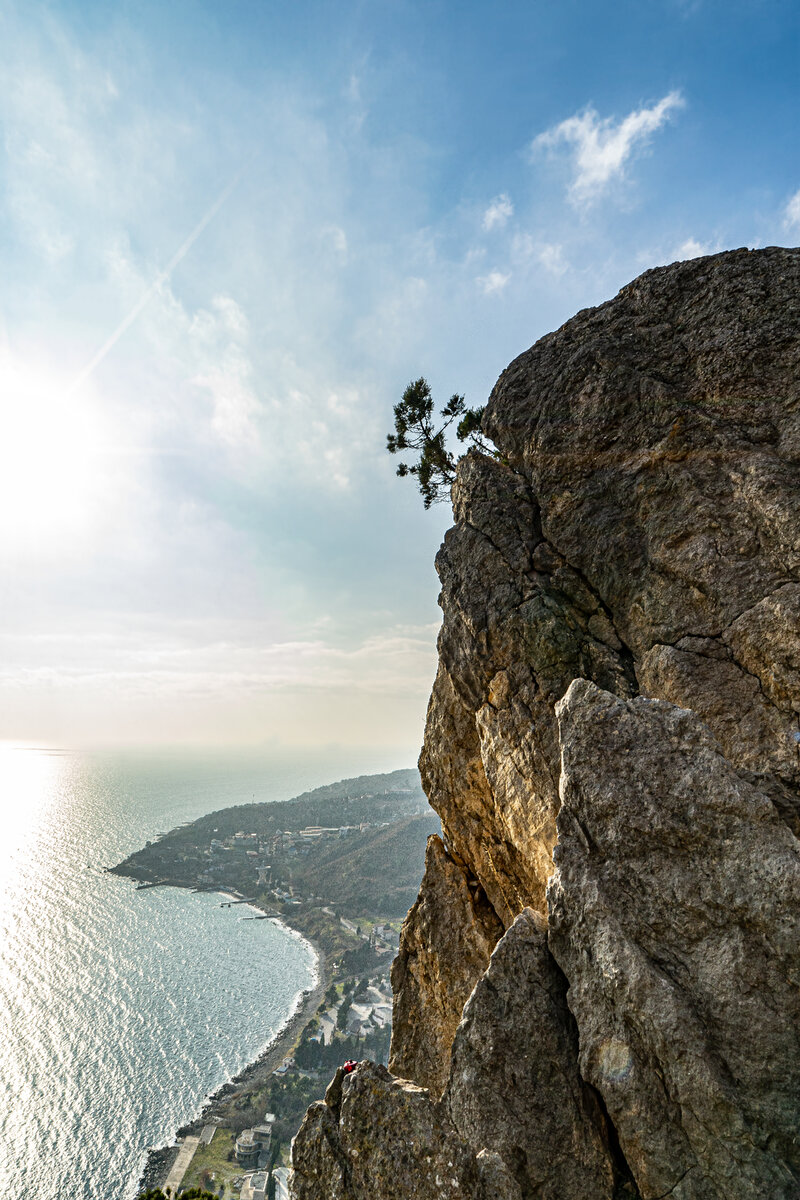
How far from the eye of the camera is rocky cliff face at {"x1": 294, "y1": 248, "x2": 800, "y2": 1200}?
7.98m

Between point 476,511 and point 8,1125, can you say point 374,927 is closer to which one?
point 8,1125

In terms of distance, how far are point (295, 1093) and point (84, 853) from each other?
132730 mm

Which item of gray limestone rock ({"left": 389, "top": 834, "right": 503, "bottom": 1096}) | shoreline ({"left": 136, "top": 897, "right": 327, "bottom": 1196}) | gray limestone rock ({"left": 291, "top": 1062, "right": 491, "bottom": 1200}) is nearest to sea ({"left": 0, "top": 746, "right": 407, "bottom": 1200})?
shoreline ({"left": 136, "top": 897, "right": 327, "bottom": 1196})

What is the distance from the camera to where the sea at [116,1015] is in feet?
168

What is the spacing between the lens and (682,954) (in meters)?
8.56

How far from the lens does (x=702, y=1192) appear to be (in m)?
7.50

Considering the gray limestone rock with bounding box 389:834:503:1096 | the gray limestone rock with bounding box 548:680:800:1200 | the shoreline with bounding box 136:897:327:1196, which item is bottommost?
the shoreline with bounding box 136:897:327:1196

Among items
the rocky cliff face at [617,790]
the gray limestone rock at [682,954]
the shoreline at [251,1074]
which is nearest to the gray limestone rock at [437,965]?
the rocky cliff face at [617,790]

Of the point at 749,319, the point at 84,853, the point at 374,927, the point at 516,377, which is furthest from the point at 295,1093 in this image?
the point at 84,853

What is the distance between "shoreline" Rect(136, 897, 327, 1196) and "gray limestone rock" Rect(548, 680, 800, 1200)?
189 ft

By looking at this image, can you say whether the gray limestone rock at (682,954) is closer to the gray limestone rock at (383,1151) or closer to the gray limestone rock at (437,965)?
the gray limestone rock at (383,1151)

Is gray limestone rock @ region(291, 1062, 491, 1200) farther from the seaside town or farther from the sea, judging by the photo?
the sea

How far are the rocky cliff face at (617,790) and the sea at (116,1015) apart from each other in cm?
5488

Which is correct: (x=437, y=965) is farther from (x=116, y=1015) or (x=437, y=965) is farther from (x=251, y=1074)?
(x=116, y=1015)
